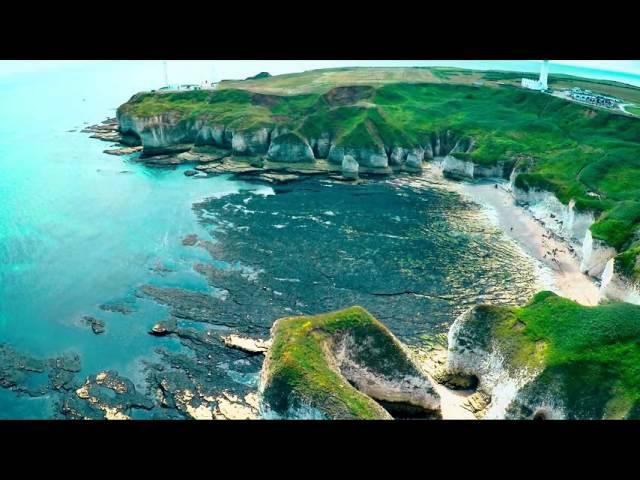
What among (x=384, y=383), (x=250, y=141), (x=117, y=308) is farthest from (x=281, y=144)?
(x=384, y=383)

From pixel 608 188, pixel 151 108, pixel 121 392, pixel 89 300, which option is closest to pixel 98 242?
pixel 89 300

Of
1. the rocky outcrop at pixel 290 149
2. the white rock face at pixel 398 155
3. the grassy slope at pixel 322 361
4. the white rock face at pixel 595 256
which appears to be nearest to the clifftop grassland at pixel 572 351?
the grassy slope at pixel 322 361

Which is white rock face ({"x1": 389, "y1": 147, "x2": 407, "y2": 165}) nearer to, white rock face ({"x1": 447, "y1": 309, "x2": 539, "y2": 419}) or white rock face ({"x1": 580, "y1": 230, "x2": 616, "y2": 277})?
white rock face ({"x1": 580, "y1": 230, "x2": 616, "y2": 277})

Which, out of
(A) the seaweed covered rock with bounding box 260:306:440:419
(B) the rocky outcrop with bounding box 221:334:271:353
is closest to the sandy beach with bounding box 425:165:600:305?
(A) the seaweed covered rock with bounding box 260:306:440:419

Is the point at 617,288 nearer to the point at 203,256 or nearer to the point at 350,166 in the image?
the point at 203,256

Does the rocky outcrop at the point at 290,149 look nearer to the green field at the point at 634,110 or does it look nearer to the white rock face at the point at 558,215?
the white rock face at the point at 558,215

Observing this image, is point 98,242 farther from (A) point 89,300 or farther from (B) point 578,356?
(B) point 578,356
